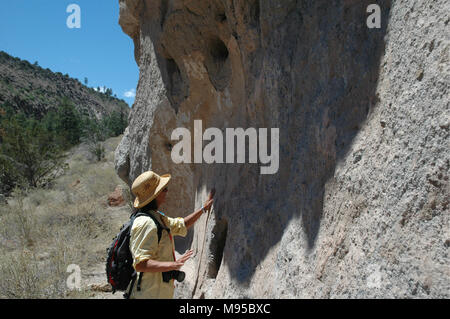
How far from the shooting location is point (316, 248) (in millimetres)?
1925

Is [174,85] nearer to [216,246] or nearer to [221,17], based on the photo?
[221,17]

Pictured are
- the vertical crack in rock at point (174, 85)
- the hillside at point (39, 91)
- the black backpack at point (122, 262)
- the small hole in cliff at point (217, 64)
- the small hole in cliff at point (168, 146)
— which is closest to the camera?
the black backpack at point (122, 262)

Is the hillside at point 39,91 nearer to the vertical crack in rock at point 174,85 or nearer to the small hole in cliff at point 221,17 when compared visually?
the vertical crack in rock at point 174,85

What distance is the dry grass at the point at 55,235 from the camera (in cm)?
466

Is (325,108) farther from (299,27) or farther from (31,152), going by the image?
(31,152)

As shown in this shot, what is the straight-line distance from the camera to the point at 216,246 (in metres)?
3.41

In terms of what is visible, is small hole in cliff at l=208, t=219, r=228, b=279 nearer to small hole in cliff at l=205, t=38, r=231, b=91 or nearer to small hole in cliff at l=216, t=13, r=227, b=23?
small hole in cliff at l=205, t=38, r=231, b=91

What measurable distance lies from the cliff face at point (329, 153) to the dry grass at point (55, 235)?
90.7 inches

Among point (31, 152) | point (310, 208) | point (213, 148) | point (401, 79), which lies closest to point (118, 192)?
point (31, 152)

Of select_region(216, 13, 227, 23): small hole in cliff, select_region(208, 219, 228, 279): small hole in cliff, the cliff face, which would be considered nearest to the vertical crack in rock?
the cliff face

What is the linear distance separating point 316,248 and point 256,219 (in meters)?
0.88

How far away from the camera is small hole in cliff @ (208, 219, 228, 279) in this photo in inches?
132

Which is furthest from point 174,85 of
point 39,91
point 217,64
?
point 39,91

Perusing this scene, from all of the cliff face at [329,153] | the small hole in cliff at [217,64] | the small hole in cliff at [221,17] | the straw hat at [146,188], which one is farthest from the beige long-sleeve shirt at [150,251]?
the small hole in cliff at [221,17]
